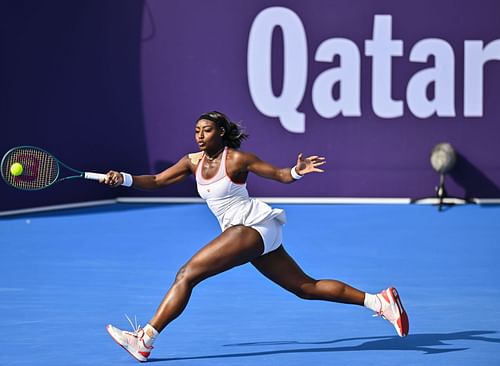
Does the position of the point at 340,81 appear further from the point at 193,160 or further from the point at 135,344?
the point at 135,344

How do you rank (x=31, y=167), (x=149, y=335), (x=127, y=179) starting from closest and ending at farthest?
(x=149, y=335) < (x=127, y=179) < (x=31, y=167)

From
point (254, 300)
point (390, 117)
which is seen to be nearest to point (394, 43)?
point (390, 117)

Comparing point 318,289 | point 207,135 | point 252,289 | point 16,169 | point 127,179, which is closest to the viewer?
point 207,135

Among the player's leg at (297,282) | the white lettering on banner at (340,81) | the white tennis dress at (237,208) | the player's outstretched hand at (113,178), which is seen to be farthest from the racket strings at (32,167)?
the white lettering on banner at (340,81)

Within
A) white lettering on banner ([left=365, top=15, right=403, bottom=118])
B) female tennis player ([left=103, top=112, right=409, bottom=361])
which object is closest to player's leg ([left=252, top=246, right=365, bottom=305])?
female tennis player ([left=103, top=112, right=409, bottom=361])

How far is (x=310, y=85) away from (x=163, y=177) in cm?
862

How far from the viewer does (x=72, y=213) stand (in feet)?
50.4

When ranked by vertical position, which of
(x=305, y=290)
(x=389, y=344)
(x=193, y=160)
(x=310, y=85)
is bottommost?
(x=389, y=344)

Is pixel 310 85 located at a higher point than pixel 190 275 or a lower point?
higher

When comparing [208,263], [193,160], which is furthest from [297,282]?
[193,160]

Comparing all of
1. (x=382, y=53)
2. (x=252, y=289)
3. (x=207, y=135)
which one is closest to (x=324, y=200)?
(x=382, y=53)

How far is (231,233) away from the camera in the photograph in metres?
7.42

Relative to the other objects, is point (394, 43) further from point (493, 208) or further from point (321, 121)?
point (493, 208)

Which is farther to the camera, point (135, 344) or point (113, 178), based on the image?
point (113, 178)
